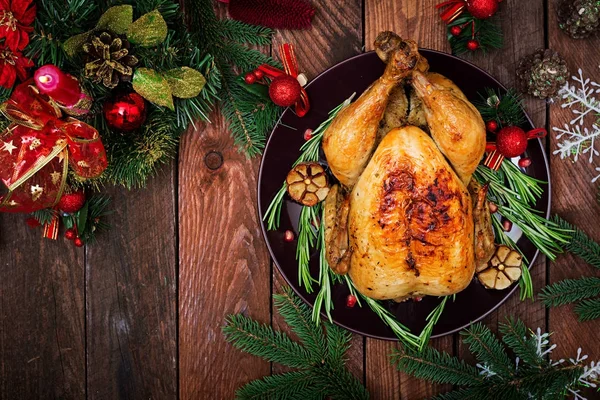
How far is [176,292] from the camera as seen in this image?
1.52 meters

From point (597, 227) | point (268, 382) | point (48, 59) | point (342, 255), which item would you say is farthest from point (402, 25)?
point (268, 382)

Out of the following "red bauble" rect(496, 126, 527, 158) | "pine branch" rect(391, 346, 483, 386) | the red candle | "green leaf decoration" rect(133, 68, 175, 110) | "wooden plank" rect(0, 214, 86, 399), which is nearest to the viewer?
the red candle

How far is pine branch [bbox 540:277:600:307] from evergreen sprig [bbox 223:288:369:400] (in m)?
0.52

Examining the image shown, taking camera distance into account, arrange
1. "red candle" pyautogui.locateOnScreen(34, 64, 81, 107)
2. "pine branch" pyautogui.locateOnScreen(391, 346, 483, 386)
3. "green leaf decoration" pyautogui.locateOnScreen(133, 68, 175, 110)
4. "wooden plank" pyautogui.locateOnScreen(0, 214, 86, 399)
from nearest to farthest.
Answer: "red candle" pyautogui.locateOnScreen(34, 64, 81, 107), "green leaf decoration" pyautogui.locateOnScreen(133, 68, 175, 110), "pine branch" pyautogui.locateOnScreen(391, 346, 483, 386), "wooden plank" pyautogui.locateOnScreen(0, 214, 86, 399)

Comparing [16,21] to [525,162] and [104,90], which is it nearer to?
[104,90]

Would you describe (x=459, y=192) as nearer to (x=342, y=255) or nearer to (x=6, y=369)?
(x=342, y=255)

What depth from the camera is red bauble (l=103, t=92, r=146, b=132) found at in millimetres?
1249

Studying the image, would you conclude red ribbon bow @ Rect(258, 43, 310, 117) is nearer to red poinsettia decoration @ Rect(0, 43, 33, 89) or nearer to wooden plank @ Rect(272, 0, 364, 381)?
wooden plank @ Rect(272, 0, 364, 381)

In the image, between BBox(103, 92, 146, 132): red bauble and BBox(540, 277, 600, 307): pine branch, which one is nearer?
BBox(103, 92, 146, 132): red bauble

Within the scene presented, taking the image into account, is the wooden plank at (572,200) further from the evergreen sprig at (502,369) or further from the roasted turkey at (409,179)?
the roasted turkey at (409,179)

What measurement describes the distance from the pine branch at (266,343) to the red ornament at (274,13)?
0.75 metres

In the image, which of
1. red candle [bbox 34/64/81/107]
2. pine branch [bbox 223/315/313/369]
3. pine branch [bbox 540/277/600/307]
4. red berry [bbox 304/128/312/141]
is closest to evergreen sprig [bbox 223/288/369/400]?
pine branch [bbox 223/315/313/369]

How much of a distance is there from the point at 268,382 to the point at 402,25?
0.97 meters

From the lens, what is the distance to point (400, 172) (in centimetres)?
114
